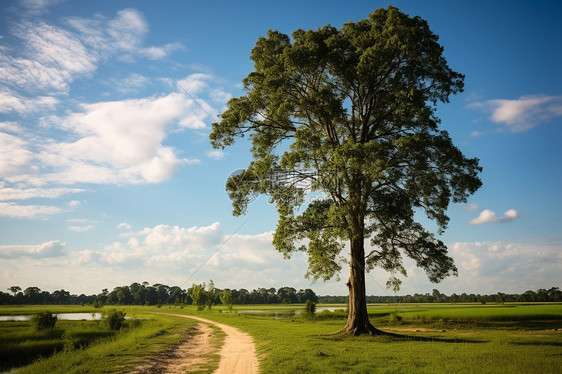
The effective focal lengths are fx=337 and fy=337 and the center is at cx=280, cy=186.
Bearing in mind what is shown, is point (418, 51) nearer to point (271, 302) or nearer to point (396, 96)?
point (396, 96)

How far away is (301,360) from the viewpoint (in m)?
12.1

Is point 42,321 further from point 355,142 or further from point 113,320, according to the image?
point 355,142

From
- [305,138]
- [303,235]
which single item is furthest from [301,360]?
[305,138]

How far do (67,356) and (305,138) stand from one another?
1563cm

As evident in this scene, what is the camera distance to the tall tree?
19375 millimetres

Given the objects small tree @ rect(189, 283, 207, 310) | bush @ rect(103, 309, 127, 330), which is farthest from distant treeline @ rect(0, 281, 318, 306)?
bush @ rect(103, 309, 127, 330)

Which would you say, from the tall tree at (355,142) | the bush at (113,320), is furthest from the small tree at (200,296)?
the tall tree at (355,142)

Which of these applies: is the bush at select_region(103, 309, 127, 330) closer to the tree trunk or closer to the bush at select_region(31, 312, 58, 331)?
the bush at select_region(31, 312, 58, 331)

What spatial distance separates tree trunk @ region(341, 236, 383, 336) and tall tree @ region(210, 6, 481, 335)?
63 mm

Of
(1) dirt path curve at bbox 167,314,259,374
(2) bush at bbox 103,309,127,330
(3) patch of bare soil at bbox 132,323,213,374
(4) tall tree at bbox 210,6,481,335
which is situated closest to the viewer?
(1) dirt path curve at bbox 167,314,259,374

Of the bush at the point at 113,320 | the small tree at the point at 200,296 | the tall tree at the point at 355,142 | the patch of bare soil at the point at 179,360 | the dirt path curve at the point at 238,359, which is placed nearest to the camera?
the dirt path curve at the point at 238,359

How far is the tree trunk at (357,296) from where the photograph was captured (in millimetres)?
20281

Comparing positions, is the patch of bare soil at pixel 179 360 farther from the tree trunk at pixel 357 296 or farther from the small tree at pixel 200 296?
the small tree at pixel 200 296

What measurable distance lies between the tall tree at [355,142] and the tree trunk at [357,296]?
6 centimetres
